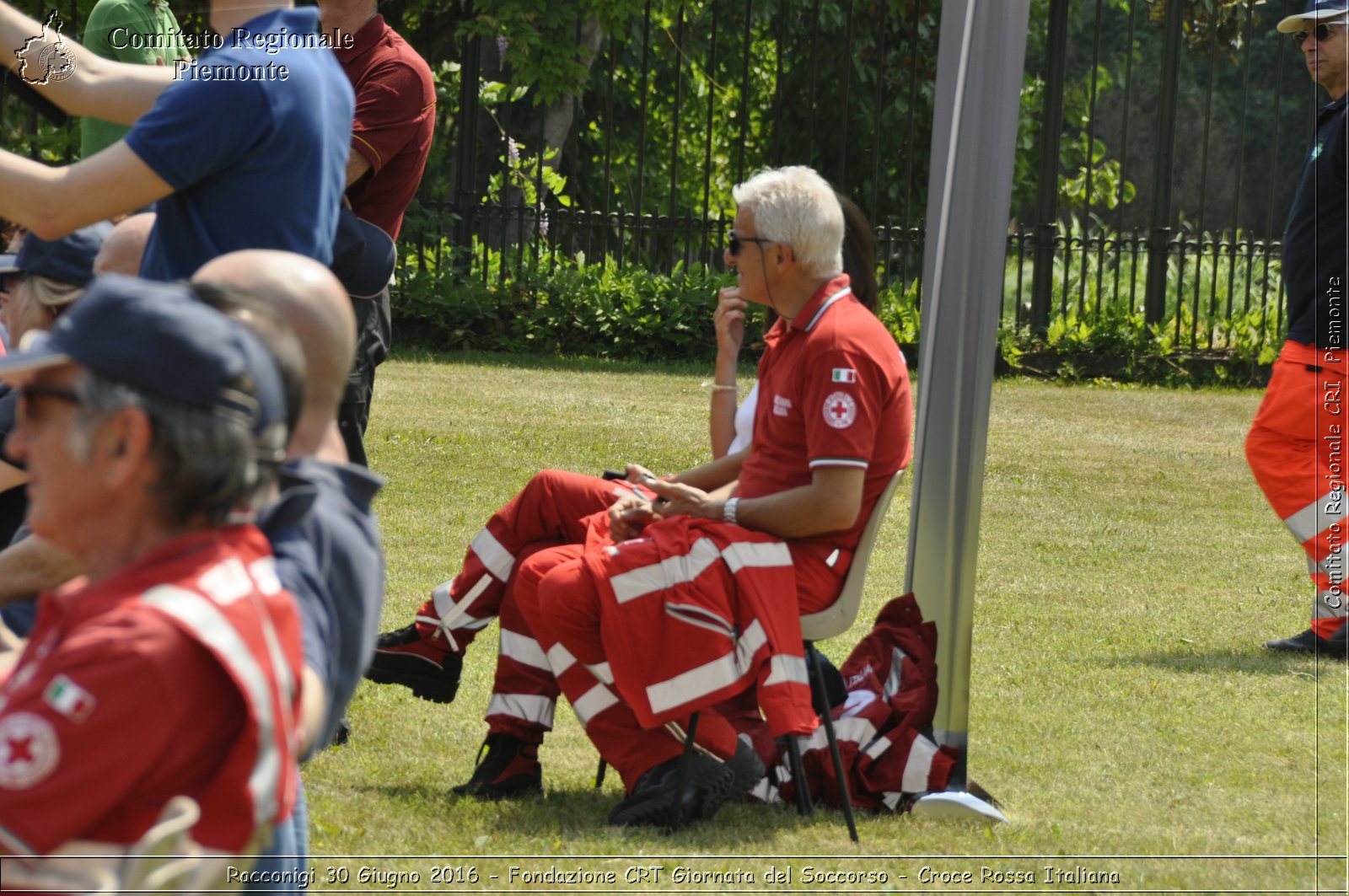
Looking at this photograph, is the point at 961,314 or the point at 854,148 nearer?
the point at 961,314

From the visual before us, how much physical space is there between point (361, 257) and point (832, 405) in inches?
47.7

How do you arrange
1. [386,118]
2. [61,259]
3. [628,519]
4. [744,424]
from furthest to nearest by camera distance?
[744,424]
[386,118]
[628,519]
[61,259]

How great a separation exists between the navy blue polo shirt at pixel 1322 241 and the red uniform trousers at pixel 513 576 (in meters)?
2.77

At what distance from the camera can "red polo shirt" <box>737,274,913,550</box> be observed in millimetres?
3869

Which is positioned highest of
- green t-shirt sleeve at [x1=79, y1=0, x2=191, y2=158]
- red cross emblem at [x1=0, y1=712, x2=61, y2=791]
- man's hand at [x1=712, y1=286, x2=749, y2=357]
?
green t-shirt sleeve at [x1=79, y1=0, x2=191, y2=158]

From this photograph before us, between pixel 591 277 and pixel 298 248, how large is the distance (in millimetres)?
11947

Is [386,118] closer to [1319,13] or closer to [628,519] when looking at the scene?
[628,519]

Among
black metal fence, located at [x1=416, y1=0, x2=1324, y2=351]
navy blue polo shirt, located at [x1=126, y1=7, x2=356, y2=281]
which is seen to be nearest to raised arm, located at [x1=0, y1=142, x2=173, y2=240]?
navy blue polo shirt, located at [x1=126, y1=7, x2=356, y2=281]

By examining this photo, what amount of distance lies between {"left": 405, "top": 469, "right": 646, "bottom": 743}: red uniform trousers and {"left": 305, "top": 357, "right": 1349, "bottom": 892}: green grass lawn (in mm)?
328

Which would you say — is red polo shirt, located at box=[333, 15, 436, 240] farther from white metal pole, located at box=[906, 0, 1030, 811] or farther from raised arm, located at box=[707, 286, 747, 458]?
white metal pole, located at box=[906, 0, 1030, 811]

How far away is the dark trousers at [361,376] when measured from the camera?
4.40 m

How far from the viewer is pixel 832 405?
3.87 meters

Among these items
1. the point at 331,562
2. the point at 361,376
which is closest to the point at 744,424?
the point at 361,376

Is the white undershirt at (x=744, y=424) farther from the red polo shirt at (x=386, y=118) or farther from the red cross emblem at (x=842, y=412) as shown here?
the red polo shirt at (x=386, y=118)
